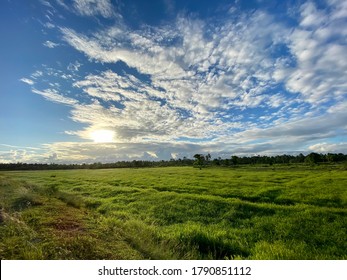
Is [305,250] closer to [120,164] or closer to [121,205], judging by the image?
[121,205]

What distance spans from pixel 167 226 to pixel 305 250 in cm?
753

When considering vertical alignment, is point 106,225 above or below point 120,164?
below

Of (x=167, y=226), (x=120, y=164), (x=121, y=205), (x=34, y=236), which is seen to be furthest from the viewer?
(x=120, y=164)

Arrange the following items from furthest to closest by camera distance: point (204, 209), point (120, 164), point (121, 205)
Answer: point (120, 164) < point (121, 205) < point (204, 209)

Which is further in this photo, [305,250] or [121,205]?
[121,205]

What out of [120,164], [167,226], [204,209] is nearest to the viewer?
[167,226]

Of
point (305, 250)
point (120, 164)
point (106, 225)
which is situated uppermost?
point (120, 164)

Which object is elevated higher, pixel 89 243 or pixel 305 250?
pixel 89 243

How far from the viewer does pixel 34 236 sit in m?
10.2

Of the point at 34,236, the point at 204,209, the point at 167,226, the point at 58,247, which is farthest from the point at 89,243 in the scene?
the point at 204,209

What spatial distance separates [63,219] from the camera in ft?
47.2
